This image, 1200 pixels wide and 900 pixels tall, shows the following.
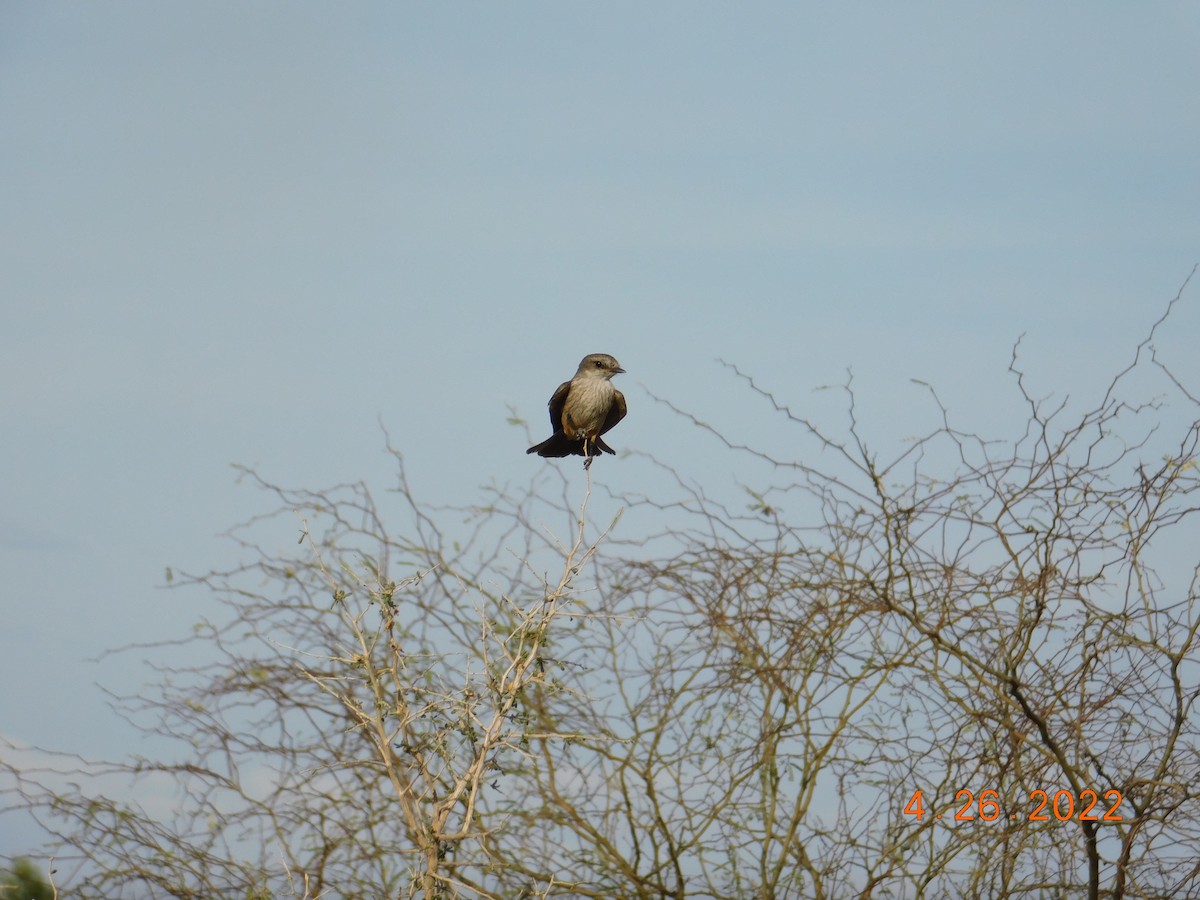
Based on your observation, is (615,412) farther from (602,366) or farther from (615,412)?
(602,366)

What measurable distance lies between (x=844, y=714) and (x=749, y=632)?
1.85ft

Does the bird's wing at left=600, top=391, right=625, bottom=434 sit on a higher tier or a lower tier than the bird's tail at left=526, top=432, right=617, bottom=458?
higher

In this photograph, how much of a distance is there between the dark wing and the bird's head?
126 mm

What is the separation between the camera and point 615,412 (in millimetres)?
7191

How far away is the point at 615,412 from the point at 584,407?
305 millimetres

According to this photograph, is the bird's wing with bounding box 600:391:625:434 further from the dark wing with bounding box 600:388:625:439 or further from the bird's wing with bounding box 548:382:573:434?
the bird's wing with bounding box 548:382:573:434

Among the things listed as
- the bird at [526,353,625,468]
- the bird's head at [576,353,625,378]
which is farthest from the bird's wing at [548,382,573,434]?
the bird's head at [576,353,625,378]

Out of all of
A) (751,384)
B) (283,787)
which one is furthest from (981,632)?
(283,787)

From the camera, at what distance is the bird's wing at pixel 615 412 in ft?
23.4

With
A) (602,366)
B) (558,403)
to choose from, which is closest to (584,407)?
(558,403)

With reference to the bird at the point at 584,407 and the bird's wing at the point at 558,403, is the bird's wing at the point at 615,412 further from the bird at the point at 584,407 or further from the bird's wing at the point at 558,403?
the bird's wing at the point at 558,403

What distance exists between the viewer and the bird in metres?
6.92

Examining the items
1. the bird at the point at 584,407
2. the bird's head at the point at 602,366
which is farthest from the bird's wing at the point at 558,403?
the bird's head at the point at 602,366

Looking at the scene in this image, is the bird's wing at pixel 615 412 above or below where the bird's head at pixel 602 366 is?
below
